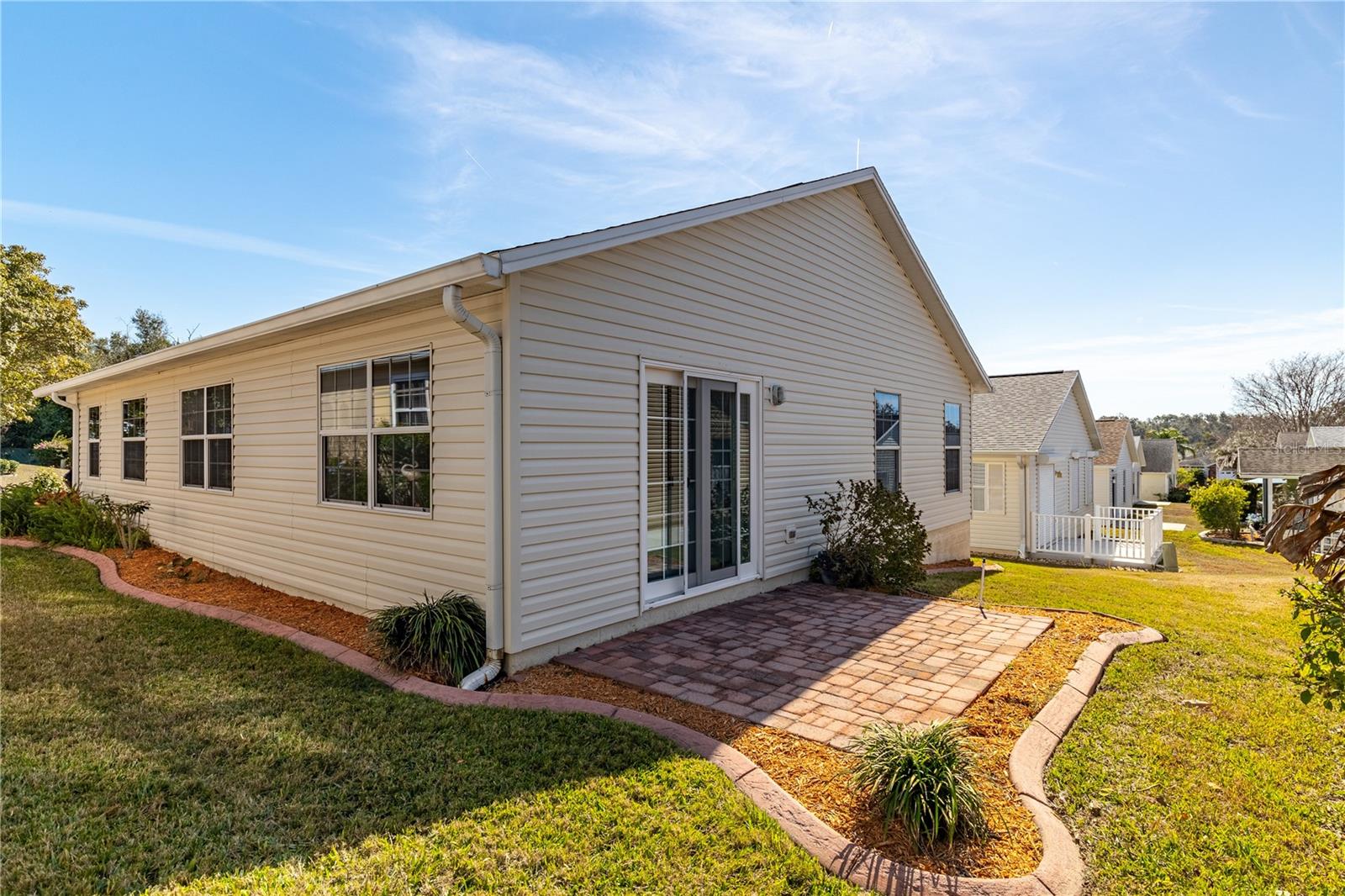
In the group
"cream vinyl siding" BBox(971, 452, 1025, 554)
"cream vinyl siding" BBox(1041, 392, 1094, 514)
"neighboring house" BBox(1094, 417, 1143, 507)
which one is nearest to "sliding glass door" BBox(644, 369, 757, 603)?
"cream vinyl siding" BBox(971, 452, 1025, 554)

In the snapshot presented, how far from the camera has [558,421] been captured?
5.07 m

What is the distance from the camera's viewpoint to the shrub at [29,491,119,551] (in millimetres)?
9945

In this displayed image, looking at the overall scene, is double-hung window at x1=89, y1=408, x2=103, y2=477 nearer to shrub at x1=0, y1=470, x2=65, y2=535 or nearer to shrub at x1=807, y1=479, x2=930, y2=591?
Answer: shrub at x1=0, y1=470, x2=65, y2=535

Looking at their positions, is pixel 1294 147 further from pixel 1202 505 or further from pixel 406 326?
pixel 1202 505

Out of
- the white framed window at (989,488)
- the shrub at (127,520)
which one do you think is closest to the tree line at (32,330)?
the shrub at (127,520)

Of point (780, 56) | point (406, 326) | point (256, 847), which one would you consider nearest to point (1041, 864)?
point (256, 847)

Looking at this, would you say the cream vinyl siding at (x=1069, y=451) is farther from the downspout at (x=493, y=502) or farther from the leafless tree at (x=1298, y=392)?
the leafless tree at (x=1298, y=392)

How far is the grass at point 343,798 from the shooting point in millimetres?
2500

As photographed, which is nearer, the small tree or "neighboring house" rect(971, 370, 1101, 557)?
the small tree

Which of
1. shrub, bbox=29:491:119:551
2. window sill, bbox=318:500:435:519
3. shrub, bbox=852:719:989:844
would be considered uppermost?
window sill, bbox=318:500:435:519

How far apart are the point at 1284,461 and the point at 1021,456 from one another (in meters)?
19.1

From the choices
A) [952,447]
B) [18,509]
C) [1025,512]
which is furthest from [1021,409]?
[18,509]

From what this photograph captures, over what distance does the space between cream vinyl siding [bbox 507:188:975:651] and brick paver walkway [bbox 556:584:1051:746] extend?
2.31ft

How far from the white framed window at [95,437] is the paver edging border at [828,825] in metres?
9.42
